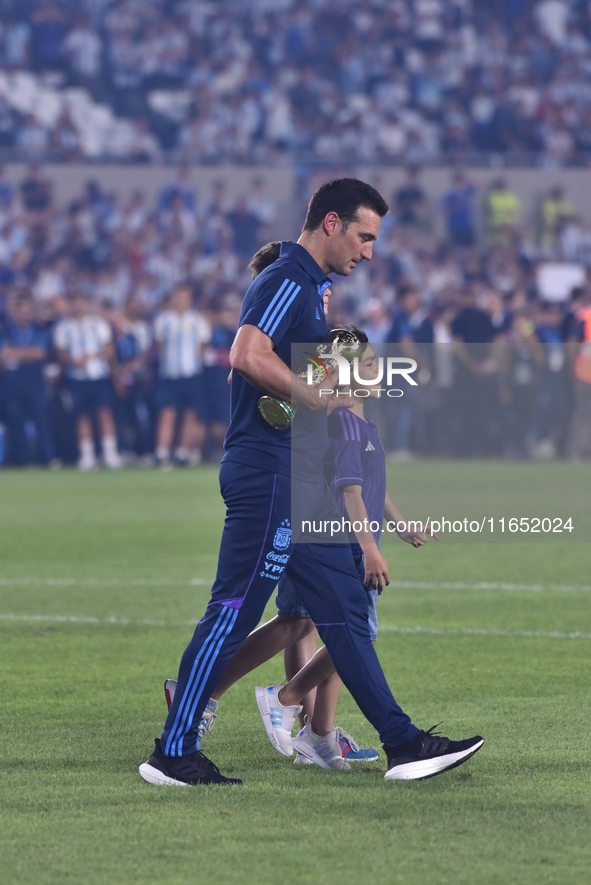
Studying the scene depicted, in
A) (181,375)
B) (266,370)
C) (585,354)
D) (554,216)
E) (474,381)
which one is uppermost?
(554,216)

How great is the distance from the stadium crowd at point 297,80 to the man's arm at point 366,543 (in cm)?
2134

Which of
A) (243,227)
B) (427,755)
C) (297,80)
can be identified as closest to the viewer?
(427,755)

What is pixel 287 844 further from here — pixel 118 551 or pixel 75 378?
pixel 75 378

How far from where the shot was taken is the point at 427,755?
414 centimetres

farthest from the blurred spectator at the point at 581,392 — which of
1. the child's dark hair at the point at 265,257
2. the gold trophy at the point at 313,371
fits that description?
the gold trophy at the point at 313,371

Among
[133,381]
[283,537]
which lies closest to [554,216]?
[133,381]

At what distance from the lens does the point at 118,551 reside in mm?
10352

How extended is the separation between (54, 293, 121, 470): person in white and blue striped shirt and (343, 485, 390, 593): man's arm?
14.0 meters

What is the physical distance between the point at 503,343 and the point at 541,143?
1049 centimetres

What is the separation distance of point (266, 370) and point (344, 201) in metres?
0.70

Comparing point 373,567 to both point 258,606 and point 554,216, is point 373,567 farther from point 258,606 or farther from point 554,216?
point 554,216

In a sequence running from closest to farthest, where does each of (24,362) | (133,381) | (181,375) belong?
1. (24,362)
2. (181,375)
3. (133,381)

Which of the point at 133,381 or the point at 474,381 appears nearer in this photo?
the point at 133,381

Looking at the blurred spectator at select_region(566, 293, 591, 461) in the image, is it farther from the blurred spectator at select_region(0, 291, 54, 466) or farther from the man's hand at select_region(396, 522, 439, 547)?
the man's hand at select_region(396, 522, 439, 547)
